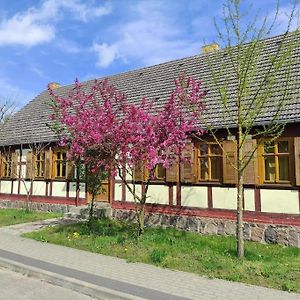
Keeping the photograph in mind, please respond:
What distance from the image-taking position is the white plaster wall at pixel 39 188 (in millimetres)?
17516

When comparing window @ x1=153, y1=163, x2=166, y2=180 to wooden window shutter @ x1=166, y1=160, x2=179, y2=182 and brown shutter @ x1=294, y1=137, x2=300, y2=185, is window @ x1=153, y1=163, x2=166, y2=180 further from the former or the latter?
brown shutter @ x1=294, y1=137, x2=300, y2=185

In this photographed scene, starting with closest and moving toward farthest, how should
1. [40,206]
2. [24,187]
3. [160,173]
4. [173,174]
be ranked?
1. [173,174]
2. [160,173]
3. [40,206]
4. [24,187]

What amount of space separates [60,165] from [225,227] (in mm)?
8616

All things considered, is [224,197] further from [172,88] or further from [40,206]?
[40,206]

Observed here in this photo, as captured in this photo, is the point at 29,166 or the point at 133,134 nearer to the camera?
the point at 133,134

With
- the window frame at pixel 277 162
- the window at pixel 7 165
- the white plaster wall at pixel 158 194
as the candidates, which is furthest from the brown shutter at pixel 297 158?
the window at pixel 7 165

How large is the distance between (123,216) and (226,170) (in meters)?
4.51

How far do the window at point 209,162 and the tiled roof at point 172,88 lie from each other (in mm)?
815

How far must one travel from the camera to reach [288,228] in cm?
1035

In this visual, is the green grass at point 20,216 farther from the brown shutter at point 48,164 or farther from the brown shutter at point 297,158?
the brown shutter at point 297,158

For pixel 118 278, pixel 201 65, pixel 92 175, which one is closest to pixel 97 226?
pixel 92 175

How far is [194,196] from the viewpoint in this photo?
12.3 metres

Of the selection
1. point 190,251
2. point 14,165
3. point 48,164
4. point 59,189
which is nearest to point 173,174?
point 190,251

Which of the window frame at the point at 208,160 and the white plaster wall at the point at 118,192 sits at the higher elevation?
the window frame at the point at 208,160
